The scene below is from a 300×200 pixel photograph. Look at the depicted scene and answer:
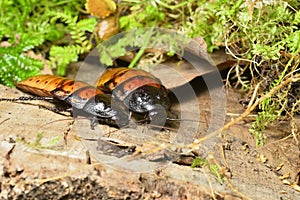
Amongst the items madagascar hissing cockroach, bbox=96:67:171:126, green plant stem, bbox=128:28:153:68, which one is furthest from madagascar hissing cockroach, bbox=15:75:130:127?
green plant stem, bbox=128:28:153:68

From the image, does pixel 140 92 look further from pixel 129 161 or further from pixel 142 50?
pixel 129 161

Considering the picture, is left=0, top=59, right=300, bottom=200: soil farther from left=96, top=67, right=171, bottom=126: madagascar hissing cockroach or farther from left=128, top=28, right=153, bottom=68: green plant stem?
left=128, top=28, right=153, bottom=68: green plant stem

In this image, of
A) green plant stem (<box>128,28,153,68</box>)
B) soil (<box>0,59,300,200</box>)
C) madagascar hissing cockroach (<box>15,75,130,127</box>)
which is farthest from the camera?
green plant stem (<box>128,28,153,68</box>)

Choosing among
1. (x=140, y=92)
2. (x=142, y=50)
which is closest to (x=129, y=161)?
(x=140, y=92)

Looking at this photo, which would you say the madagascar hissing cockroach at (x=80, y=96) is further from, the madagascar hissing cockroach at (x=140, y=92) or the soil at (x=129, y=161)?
the soil at (x=129, y=161)

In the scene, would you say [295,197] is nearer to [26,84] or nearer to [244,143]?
[244,143]

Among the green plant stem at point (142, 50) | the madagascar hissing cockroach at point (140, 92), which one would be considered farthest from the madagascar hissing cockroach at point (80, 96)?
the green plant stem at point (142, 50)
